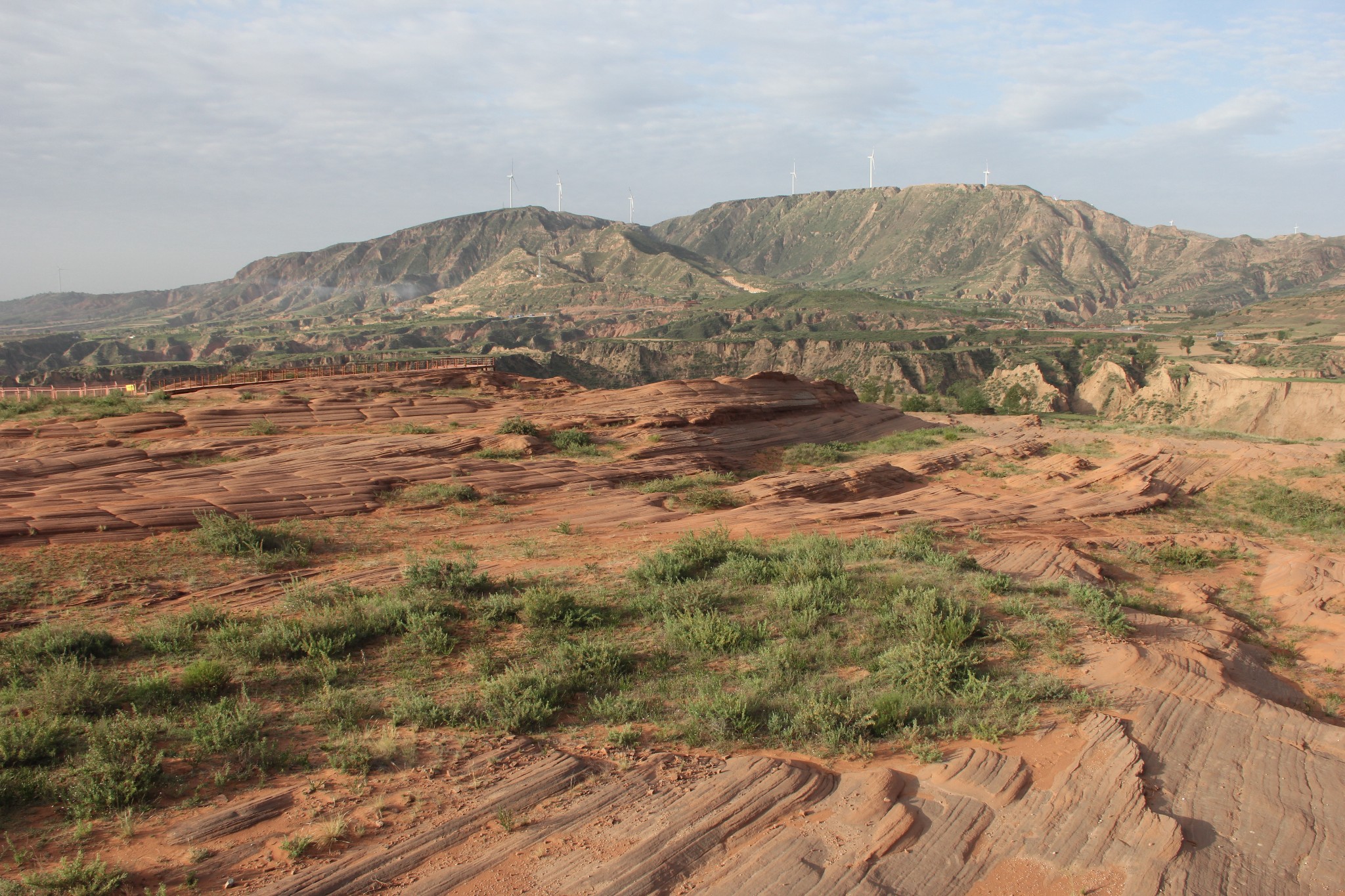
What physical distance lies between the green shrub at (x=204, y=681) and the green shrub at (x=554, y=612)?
115 inches

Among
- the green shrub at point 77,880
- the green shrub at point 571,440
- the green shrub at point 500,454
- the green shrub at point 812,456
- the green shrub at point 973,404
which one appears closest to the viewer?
the green shrub at point 77,880

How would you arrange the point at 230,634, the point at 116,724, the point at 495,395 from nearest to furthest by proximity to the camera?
the point at 116,724
the point at 230,634
the point at 495,395

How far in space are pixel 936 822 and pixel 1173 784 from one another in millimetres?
2066

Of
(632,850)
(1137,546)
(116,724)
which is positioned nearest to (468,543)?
(116,724)

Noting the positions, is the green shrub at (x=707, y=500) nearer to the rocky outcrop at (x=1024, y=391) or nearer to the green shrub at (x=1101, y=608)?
the green shrub at (x=1101, y=608)

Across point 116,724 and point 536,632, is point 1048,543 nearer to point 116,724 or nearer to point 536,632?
point 536,632

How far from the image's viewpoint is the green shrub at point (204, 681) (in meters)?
6.32

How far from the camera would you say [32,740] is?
523 centimetres

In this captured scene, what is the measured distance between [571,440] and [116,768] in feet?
50.6

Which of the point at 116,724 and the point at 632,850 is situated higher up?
the point at 116,724

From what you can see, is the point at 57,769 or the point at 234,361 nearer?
the point at 57,769

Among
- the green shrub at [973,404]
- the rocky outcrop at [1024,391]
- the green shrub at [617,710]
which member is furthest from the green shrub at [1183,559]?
the rocky outcrop at [1024,391]

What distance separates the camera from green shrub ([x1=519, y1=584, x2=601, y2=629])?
8.12 meters

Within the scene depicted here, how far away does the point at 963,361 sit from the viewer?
259 ft
